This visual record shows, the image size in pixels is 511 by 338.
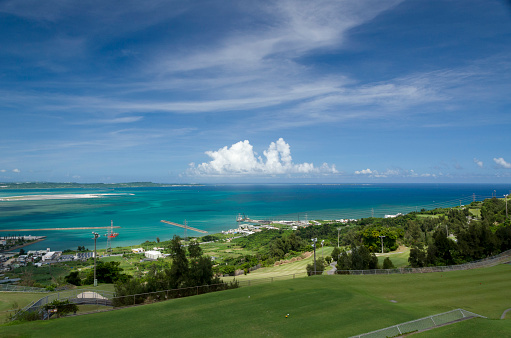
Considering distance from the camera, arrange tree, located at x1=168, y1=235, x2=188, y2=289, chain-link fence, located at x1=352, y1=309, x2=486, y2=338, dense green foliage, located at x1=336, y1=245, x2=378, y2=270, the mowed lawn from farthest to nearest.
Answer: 1. dense green foliage, located at x1=336, y1=245, x2=378, y2=270
2. tree, located at x1=168, y1=235, x2=188, y2=289
3. the mowed lawn
4. chain-link fence, located at x1=352, y1=309, x2=486, y2=338

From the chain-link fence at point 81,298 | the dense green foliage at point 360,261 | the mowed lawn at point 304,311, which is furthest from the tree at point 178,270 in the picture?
the dense green foliage at point 360,261

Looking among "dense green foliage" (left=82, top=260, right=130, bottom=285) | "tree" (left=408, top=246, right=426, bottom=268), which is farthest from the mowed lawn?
"dense green foliage" (left=82, top=260, right=130, bottom=285)

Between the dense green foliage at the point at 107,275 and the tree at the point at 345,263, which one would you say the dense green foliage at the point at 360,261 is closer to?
the tree at the point at 345,263

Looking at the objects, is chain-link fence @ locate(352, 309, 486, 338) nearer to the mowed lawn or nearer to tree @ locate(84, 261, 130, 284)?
the mowed lawn

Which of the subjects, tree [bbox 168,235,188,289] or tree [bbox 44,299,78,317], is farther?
tree [bbox 168,235,188,289]

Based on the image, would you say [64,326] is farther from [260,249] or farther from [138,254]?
[260,249]

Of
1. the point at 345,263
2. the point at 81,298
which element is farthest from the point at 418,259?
the point at 81,298

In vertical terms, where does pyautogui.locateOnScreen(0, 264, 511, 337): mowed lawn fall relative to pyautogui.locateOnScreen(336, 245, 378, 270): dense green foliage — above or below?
above
